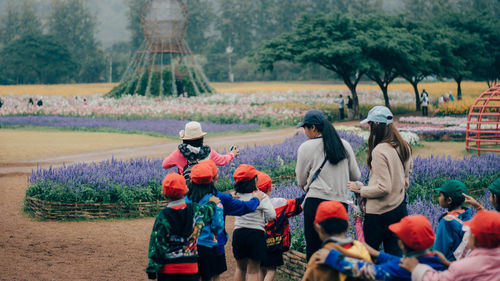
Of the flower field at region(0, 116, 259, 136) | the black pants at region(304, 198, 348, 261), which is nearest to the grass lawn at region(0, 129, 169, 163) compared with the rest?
the flower field at region(0, 116, 259, 136)

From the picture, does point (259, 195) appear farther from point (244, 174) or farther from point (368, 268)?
point (368, 268)

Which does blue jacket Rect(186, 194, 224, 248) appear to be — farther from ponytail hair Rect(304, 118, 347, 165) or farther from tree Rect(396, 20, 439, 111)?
tree Rect(396, 20, 439, 111)

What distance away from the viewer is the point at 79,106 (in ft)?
91.8

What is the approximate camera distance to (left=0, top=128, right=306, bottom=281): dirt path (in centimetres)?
569

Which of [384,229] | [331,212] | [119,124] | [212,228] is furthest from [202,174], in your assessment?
[119,124]

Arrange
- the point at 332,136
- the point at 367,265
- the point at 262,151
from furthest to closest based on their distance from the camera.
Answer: the point at 262,151
the point at 332,136
the point at 367,265

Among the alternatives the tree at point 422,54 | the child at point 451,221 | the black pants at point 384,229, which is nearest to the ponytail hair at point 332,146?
the black pants at point 384,229

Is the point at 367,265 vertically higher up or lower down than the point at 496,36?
lower down

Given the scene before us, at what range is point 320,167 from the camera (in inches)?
167

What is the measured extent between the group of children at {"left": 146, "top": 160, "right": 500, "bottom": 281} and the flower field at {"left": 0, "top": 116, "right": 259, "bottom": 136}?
16.0 metres

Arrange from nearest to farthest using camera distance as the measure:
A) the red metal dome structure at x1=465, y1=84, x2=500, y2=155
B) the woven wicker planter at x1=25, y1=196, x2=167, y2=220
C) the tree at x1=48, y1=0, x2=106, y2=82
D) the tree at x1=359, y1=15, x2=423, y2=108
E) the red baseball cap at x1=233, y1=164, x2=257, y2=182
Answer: the red baseball cap at x1=233, y1=164, x2=257, y2=182 → the woven wicker planter at x1=25, y1=196, x2=167, y2=220 → the red metal dome structure at x1=465, y1=84, x2=500, y2=155 → the tree at x1=359, y1=15, x2=423, y2=108 → the tree at x1=48, y1=0, x2=106, y2=82

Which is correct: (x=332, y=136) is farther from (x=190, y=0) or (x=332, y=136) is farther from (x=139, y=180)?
(x=190, y=0)

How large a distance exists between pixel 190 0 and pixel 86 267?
76130 millimetres

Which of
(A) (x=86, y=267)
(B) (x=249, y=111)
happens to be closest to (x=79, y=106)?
Answer: (B) (x=249, y=111)
